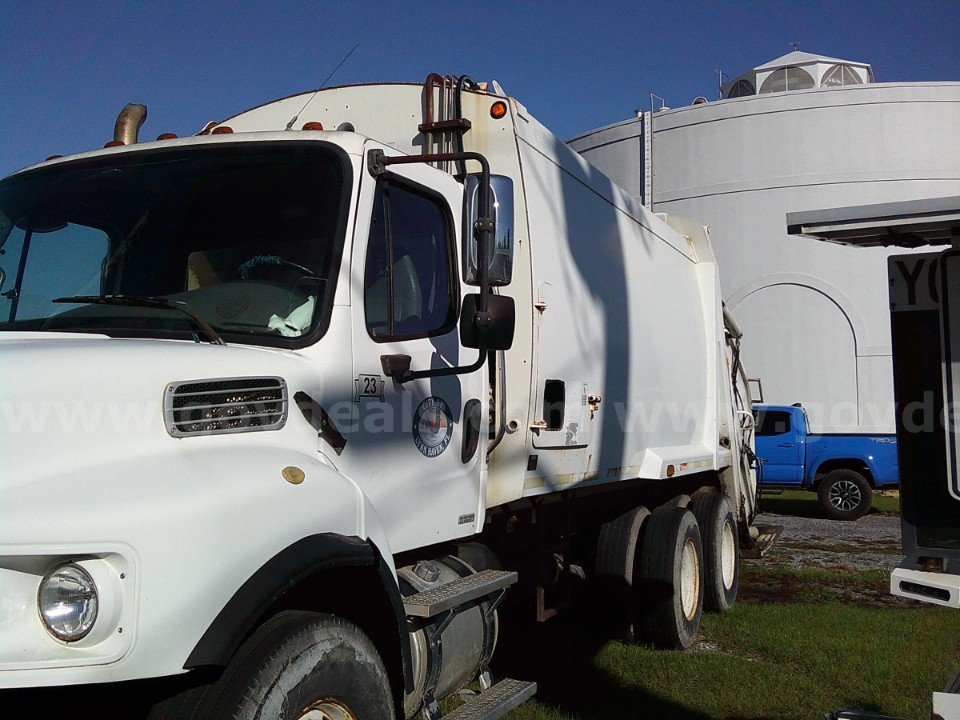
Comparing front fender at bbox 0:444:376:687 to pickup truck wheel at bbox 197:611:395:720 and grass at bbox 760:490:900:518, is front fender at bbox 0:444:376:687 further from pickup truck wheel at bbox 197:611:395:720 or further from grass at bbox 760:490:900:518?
grass at bbox 760:490:900:518

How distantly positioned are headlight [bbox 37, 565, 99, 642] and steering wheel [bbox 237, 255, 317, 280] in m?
1.53

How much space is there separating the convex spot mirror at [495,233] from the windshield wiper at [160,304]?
3.36ft

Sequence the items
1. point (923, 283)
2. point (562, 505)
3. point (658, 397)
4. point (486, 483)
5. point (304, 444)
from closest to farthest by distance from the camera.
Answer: point (304, 444) → point (923, 283) → point (486, 483) → point (562, 505) → point (658, 397)

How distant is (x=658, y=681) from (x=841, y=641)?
1.93 m

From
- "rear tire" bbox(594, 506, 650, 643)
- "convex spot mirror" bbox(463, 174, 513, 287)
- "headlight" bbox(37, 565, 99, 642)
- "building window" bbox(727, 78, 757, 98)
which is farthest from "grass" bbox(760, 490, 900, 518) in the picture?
"headlight" bbox(37, 565, 99, 642)

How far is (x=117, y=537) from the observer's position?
7.90ft

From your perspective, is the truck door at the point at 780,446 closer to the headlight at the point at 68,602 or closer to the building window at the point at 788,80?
the building window at the point at 788,80

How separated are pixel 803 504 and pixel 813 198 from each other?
934 cm

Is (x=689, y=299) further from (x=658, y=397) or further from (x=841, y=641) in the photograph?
(x=841, y=641)

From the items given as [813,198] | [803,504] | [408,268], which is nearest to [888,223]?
[408,268]

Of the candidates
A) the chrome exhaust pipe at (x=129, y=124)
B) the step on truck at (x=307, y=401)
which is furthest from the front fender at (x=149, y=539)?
the chrome exhaust pipe at (x=129, y=124)

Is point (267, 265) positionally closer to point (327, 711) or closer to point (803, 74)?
point (327, 711)

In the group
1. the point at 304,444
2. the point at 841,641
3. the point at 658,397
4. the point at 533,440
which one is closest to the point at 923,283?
the point at 533,440

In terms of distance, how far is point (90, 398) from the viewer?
2.71m
